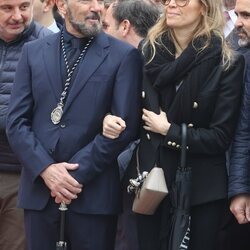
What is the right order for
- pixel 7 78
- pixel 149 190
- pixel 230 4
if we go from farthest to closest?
pixel 230 4 < pixel 7 78 < pixel 149 190

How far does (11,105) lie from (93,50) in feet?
2.03

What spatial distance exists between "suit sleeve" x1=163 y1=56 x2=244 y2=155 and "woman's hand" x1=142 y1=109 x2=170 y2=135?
0.13 ft

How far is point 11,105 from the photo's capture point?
456cm

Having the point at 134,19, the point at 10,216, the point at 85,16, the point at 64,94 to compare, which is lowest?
the point at 10,216

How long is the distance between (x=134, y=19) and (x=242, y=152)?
1.75 m

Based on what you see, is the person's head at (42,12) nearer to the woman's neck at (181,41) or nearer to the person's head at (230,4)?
the person's head at (230,4)

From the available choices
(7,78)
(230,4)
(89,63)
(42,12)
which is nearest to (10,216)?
(7,78)

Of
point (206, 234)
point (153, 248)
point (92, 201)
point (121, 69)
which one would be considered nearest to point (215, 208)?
point (206, 234)

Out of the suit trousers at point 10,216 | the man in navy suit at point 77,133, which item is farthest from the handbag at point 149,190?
the suit trousers at point 10,216

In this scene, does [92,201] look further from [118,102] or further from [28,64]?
[28,64]

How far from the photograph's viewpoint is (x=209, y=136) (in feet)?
13.8

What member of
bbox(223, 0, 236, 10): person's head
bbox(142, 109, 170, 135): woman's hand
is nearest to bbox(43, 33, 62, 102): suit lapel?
bbox(142, 109, 170, 135): woman's hand

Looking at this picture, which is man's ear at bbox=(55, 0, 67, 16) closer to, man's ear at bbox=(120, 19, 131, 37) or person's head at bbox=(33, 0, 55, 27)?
man's ear at bbox=(120, 19, 131, 37)

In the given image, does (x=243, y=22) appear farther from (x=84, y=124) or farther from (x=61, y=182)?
(x=61, y=182)
